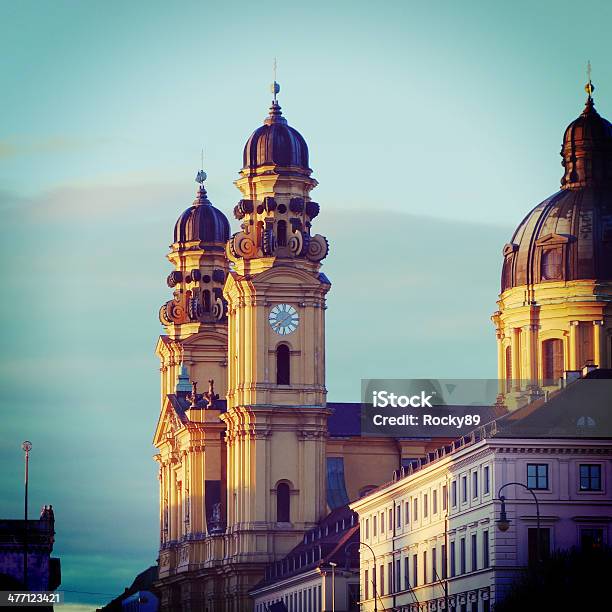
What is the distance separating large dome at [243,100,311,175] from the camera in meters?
185

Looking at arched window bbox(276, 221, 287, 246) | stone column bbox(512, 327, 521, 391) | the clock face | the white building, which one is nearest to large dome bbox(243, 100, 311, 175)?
arched window bbox(276, 221, 287, 246)

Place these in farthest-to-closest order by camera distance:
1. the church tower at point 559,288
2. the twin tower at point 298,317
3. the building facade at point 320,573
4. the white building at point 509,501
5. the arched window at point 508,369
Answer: the arched window at point 508,369, the twin tower at point 298,317, the church tower at point 559,288, the building facade at point 320,573, the white building at point 509,501

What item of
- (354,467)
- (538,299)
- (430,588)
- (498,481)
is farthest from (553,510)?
(354,467)

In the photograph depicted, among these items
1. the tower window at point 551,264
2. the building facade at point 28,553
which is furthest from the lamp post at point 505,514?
the tower window at point 551,264

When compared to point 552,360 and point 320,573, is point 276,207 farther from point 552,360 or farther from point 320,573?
point 320,573

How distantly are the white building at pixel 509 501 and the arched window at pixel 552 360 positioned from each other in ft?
121

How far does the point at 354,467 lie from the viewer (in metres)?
197

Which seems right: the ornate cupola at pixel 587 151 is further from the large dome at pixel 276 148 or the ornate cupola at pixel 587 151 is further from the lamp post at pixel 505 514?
the lamp post at pixel 505 514

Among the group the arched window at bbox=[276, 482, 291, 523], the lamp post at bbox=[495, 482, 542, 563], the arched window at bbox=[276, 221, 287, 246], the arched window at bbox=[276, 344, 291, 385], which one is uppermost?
the arched window at bbox=[276, 221, 287, 246]

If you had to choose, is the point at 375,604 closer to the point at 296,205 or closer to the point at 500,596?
the point at 500,596

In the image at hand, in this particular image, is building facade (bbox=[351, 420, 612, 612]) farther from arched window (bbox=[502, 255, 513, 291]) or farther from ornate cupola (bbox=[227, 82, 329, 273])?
ornate cupola (bbox=[227, 82, 329, 273])

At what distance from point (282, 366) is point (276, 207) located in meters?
11.5

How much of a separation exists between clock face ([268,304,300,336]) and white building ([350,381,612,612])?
1932 inches

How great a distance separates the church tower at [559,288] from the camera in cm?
16962
